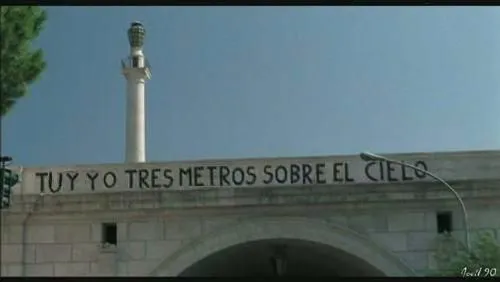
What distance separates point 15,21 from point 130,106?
1237 cm

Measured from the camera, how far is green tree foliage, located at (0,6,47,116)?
16.0 meters

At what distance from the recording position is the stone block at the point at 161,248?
23531 millimetres

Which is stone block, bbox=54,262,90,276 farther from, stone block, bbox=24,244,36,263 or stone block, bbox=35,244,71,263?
stone block, bbox=24,244,36,263

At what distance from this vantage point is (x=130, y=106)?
28.8 m

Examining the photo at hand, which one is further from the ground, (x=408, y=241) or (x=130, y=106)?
(x=130, y=106)

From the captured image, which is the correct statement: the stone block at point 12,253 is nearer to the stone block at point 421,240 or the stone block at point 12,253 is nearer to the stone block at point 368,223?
the stone block at point 368,223

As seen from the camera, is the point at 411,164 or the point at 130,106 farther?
the point at 130,106

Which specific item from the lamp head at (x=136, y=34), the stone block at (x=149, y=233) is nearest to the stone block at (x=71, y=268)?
the stone block at (x=149, y=233)

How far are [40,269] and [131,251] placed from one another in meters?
1.95

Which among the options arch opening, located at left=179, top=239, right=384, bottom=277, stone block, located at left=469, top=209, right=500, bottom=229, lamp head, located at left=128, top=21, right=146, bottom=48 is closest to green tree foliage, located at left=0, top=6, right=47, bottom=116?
lamp head, located at left=128, top=21, right=146, bottom=48

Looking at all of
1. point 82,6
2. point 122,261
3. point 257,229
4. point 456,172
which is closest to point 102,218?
point 122,261
